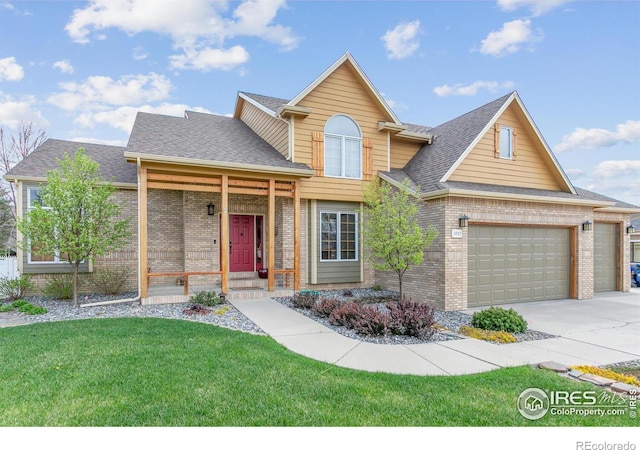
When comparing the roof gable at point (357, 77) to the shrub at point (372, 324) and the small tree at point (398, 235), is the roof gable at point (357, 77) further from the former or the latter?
the shrub at point (372, 324)

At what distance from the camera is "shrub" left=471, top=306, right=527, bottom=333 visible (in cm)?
721

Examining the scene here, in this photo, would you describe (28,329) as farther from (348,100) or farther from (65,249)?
(348,100)

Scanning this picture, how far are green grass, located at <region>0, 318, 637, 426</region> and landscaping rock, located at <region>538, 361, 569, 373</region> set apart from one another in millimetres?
244

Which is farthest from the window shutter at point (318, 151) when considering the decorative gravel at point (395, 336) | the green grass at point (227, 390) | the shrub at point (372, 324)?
the green grass at point (227, 390)

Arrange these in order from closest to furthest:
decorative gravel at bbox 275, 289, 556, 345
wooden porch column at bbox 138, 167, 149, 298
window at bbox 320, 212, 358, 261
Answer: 1. decorative gravel at bbox 275, 289, 556, 345
2. wooden porch column at bbox 138, 167, 149, 298
3. window at bbox 320, 212, 358, 261

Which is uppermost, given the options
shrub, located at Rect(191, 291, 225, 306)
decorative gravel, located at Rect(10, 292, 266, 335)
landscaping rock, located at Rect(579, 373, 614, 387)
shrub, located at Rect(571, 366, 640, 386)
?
shrub, located at Rect(191, 291, 225, 306)

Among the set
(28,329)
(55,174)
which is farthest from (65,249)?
(28,329)

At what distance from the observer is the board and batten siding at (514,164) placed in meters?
11.2

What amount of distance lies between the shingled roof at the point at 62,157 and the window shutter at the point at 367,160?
7.78 m

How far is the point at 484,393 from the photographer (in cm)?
402

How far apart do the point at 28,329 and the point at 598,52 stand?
14439mm

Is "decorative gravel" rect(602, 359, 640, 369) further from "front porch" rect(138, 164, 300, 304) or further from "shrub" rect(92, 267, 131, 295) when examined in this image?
"shrub" rect(92, 267, 131, 295)

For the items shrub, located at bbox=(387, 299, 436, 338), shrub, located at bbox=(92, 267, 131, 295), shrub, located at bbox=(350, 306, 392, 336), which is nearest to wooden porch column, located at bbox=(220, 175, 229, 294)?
shrub, located at bbox=(92, 267, 131, 295)

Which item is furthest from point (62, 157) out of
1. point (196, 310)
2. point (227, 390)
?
point (227, 390)
